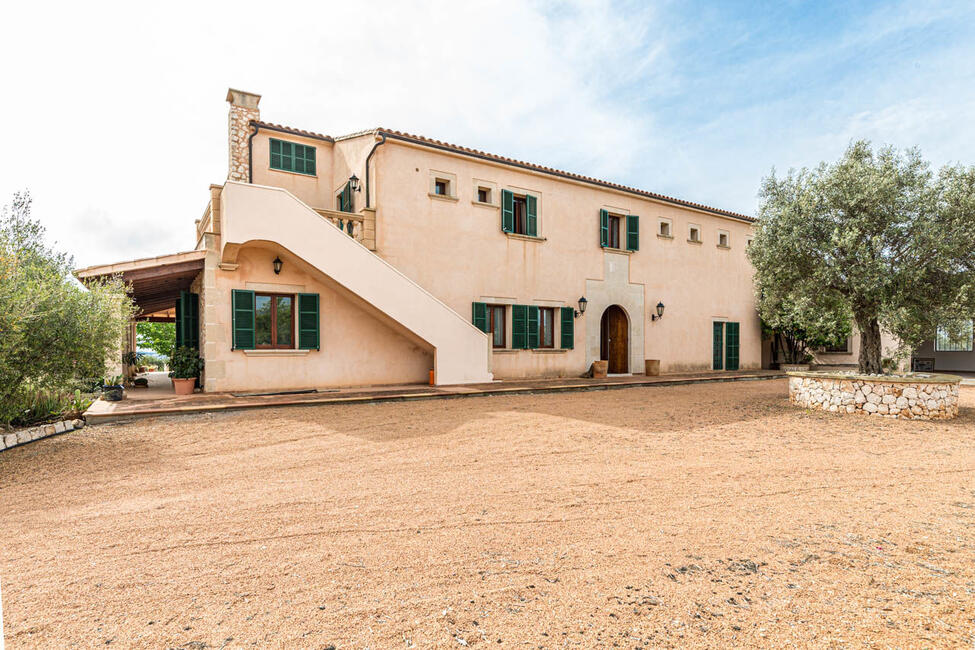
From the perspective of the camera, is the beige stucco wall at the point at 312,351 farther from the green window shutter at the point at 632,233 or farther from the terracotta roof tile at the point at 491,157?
the green window shutter at the point at 632,233

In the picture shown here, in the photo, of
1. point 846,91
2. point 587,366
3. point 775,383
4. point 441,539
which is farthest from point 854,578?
point 775,383

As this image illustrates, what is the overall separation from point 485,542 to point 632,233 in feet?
46.5

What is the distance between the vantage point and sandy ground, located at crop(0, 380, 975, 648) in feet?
7.29

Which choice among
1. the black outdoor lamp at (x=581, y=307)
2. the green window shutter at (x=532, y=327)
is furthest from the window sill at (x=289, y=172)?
the black outdoor lamp at (x=581, y=307)

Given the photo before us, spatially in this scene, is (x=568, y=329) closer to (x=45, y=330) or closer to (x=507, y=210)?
(x=507, y=210)

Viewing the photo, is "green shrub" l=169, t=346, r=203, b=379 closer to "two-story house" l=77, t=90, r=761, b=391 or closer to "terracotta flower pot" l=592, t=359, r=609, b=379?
"two-story house" l=77, t=90, r=761, b=391

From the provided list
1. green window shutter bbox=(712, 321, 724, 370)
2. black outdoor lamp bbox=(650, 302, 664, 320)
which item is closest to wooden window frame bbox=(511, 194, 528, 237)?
black outdoor lamp bbox=(650, 302, 664, 320)

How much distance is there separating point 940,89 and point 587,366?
32.1 feet

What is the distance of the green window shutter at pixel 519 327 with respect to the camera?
43.9 ft

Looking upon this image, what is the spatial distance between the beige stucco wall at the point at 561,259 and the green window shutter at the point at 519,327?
0.75 ft

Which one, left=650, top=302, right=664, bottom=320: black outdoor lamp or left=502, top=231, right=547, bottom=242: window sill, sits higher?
left=502, top=231, right=547, bottom=242: window sill

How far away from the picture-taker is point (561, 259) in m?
14.3

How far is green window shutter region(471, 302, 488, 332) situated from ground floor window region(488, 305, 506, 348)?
1.29 ft

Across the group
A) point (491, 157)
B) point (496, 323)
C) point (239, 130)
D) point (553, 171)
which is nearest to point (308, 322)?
point (496, 323)
